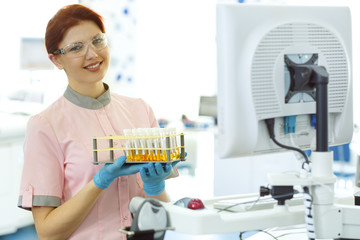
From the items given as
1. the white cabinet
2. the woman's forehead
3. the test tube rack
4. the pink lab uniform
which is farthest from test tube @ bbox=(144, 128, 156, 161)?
the white cabinet

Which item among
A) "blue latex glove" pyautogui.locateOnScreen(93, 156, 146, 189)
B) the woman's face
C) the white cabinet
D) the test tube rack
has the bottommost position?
the white cabinet

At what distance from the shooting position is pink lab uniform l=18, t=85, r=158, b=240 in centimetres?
160

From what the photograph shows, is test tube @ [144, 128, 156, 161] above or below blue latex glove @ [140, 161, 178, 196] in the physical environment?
above

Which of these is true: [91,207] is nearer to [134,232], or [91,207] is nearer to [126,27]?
[134,232]

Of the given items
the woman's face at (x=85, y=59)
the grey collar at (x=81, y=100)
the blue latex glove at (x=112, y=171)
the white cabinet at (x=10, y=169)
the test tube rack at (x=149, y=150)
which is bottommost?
the white cabinet at (x=10, y=169)

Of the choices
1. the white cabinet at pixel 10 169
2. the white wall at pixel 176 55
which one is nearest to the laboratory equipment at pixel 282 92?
the white cabinet at pixel 10 169

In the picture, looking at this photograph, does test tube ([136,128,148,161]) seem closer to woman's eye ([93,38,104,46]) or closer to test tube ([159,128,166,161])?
test tube ([159,128,166,161])

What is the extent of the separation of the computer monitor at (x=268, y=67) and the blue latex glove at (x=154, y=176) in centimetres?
29

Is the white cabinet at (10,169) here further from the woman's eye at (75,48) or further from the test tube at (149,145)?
the test tube at (149,145)

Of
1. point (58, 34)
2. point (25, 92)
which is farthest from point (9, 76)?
point (58, 34)

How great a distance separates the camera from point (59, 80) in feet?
14.7

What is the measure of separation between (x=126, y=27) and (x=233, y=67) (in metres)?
3.61

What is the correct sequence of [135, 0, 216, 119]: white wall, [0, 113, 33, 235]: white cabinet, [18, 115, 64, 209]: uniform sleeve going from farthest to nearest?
[135, 0, 216, 119]: white wall < [0, 113, 33, 235]: white cabinet < [18, 115, 64, 209]: uniform sleeve

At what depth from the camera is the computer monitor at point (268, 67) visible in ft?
3.94
